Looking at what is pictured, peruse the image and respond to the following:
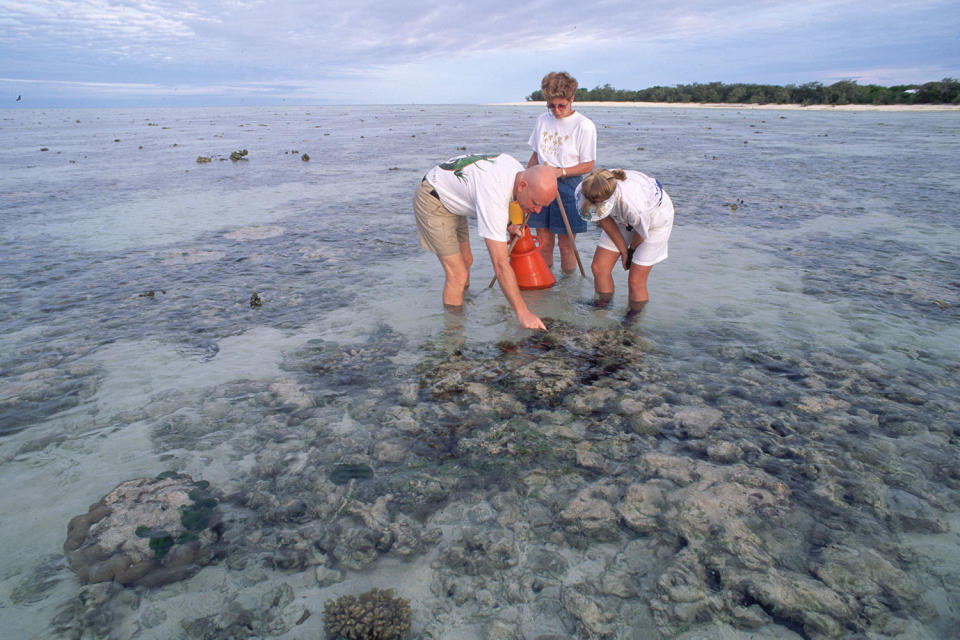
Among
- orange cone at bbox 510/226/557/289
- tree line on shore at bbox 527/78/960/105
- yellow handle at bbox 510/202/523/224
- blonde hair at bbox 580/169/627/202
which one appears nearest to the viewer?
blonde hair at bbox 580/169/627/202

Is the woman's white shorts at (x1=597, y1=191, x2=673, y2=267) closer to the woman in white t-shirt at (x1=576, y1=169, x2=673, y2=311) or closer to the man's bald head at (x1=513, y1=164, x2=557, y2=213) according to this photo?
the woman in white t-shirt at (x1=576, y1=169, x2=673, y2=311)

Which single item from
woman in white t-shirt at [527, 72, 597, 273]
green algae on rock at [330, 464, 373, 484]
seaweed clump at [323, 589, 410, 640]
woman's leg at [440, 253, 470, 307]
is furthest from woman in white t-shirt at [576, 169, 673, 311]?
seaweed clump at [323, 589, 410, 640]

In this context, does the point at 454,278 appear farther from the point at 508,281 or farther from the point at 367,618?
the point at 367,618

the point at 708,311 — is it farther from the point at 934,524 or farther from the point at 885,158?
the point at 885,158

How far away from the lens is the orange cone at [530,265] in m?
5.62

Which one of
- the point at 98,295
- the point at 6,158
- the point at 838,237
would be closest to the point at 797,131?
the point at 838,237

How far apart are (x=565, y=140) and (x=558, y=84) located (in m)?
0.56

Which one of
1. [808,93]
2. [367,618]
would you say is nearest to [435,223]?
[367,618]

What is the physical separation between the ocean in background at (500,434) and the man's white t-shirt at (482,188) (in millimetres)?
1223

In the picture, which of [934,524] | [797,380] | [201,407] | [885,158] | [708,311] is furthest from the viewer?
[885,158]

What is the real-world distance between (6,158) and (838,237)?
995 inches

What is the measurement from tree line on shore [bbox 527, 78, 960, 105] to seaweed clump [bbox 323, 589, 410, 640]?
150 ft

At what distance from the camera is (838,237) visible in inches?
298

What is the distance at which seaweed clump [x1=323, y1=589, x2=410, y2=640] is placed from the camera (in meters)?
2.13
